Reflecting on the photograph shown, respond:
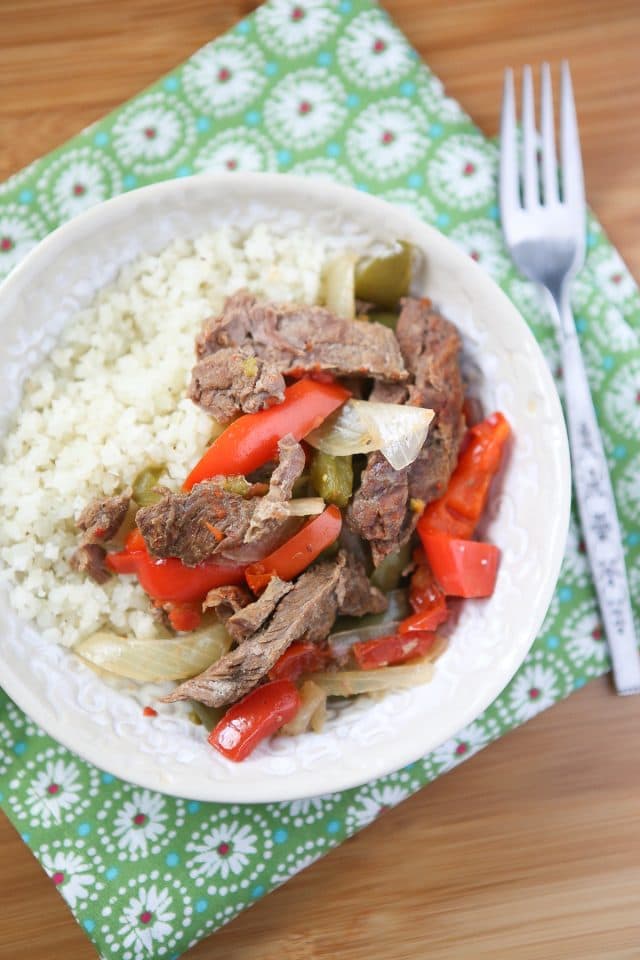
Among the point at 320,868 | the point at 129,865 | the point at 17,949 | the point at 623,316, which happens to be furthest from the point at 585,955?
the point at 623,316

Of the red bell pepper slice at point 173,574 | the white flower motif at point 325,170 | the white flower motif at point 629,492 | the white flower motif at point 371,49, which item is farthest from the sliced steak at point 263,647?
the white flower motif at point 371,49

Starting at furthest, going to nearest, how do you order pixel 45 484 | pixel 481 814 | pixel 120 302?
pixel 481 814, pixel 120 302, pixel 45 484

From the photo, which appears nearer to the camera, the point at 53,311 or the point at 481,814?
the point at 53,311

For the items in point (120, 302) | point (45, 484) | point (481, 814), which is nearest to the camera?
point (45, 484)

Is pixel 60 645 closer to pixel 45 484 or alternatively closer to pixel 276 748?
pixel 45 484

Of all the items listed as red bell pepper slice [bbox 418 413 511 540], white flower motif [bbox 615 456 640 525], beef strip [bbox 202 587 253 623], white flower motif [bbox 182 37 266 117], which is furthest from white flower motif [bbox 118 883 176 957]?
white flower motif [bbox 182 37 266 117]

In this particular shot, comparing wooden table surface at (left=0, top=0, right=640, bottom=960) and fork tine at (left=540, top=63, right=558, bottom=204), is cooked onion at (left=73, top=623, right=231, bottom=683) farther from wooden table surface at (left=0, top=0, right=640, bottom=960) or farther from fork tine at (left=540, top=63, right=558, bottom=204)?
fork tine at (left=540, top=63, right=558, bottom=204)
